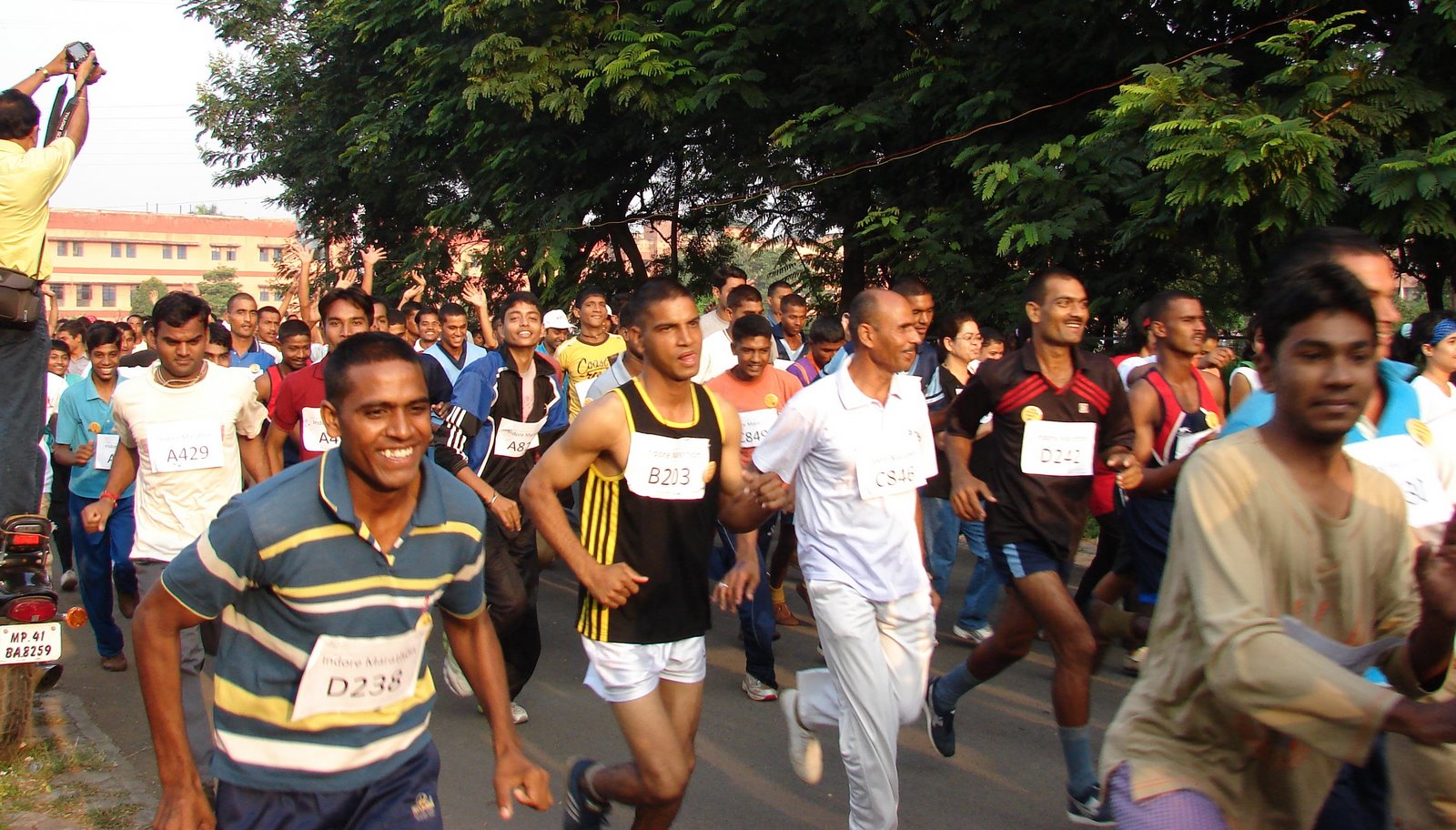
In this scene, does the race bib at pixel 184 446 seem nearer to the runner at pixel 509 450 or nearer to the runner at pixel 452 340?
the runner at pixel 509 450

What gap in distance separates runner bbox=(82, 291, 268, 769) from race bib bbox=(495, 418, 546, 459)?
139 cm

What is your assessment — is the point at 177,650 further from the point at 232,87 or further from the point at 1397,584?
the point at 232,87

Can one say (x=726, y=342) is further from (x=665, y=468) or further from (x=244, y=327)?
(x=665, y=468)

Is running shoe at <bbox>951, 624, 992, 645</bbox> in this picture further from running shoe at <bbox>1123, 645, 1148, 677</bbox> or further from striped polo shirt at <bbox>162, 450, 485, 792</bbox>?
striped polo shirt at <bbox>162, 450, 485, 792</bbox>

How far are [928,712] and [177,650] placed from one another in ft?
11.0

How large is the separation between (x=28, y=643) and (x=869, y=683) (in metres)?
3.59

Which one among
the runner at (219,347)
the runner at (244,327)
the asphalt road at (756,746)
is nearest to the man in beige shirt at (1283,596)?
the asphalt road at (756,746)

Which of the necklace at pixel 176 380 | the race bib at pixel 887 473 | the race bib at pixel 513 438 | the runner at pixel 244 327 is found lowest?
the race bib at pixel 887 473

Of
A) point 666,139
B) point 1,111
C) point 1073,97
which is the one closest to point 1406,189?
point 1073,97

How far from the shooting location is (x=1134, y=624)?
6.23m

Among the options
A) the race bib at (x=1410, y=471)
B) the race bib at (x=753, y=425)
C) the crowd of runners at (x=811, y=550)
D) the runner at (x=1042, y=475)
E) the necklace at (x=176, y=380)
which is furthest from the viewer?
the race bib at (x=753, y=425)

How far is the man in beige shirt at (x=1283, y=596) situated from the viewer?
91.6 inches

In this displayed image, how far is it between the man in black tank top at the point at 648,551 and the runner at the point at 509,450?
2.08m

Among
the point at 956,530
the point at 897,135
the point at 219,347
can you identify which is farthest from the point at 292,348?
the point at 897,135
